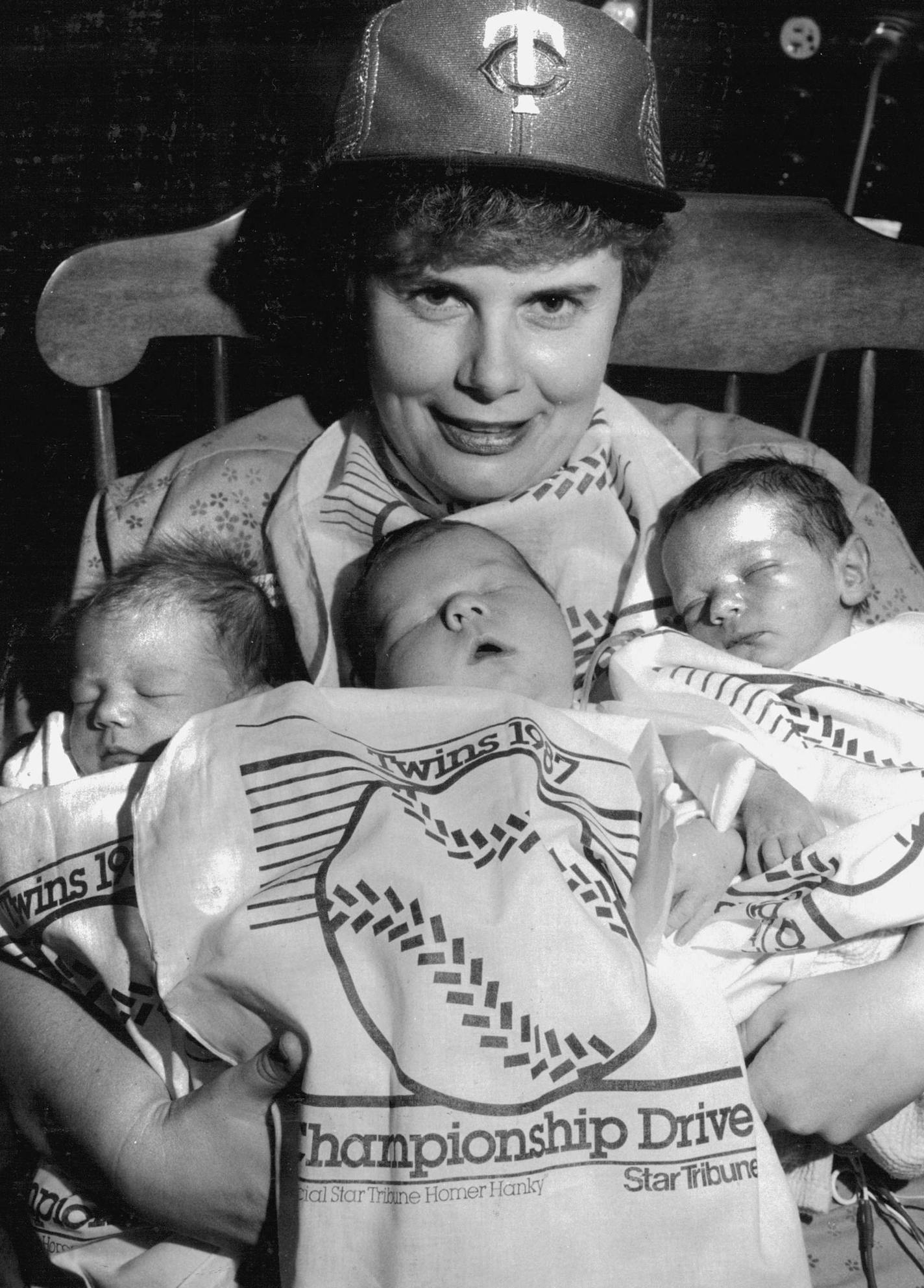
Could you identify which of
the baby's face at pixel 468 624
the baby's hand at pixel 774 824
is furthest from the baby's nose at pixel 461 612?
the baby's hand at pixel 774 824

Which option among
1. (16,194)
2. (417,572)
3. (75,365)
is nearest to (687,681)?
(417,572)

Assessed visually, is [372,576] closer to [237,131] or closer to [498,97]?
[498,97]

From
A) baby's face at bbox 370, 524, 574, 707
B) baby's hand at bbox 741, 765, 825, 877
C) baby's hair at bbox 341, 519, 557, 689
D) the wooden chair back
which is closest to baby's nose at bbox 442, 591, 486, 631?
baby's face at bbox 370, 524, 574, 707

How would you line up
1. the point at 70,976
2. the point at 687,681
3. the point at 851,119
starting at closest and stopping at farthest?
the point at 70,976
the point at 687,681
the point at 851,119

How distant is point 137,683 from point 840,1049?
2.63 ft

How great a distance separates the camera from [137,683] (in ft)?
A: 4.09

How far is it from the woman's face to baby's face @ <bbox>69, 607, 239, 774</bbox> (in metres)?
0.37

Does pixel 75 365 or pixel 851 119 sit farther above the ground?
pixel 851 119

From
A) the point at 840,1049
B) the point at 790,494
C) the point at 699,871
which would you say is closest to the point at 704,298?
the point at 790,494

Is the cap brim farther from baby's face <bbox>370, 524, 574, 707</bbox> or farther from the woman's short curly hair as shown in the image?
baby's face <bbox>370, 524, 574, 707</bbox>

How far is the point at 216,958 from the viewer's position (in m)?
0.94

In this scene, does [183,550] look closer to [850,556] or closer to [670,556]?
[670,556]

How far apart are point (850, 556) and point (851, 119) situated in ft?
4.63

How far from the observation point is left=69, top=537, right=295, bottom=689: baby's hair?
1.29m
